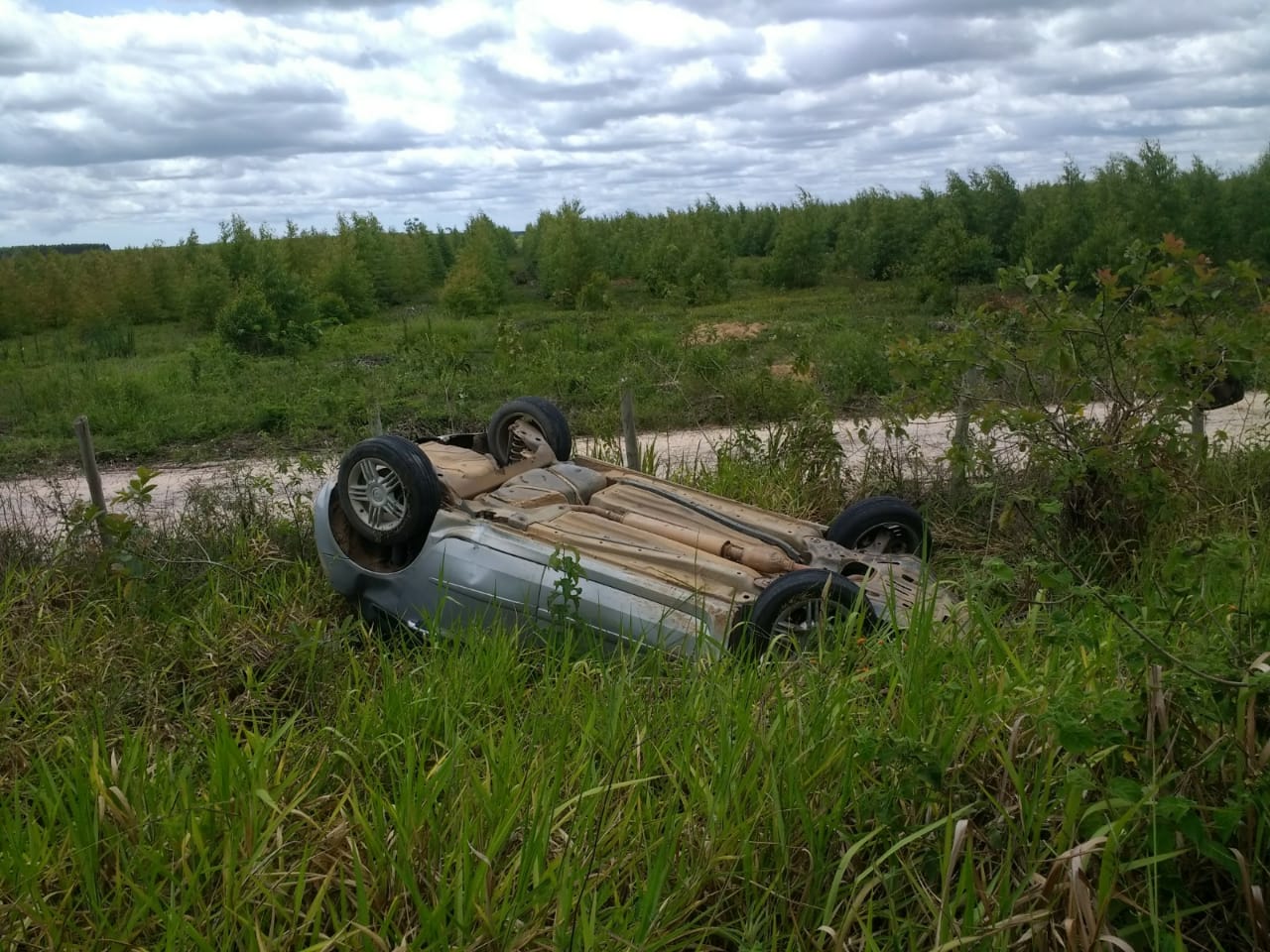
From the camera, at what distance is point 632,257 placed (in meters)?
38.1

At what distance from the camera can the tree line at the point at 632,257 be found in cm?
2478

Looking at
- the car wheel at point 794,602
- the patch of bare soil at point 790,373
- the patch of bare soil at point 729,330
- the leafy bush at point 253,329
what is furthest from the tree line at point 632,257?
the car wheel at point 794,602

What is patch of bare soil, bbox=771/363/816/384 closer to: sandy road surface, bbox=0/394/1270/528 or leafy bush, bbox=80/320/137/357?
sandy road surface, bbox=0/394/1270/528

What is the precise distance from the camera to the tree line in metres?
24.8

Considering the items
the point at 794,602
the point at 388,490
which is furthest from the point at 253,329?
the point at 794,602

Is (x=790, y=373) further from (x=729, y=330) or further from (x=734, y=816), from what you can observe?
(x=734, y=816)

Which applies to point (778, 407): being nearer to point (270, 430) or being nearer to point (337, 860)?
point (270, 430)

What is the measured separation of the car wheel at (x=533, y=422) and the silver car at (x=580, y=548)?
1cm

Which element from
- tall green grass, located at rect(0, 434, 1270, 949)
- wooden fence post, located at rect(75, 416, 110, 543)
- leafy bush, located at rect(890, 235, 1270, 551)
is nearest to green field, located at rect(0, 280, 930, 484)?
leafy bush, located at rect(890, 235, 1270, 551)

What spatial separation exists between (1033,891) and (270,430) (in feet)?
44.6

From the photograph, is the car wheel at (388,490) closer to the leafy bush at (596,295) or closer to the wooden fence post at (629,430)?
the wooden fence post at (629,430)

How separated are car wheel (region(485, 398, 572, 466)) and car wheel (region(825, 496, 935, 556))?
1.80 m

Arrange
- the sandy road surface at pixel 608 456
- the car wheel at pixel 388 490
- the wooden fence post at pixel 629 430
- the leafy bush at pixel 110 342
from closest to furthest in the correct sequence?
the car wheel at pixel 388 490, the wooden fence post at pixel 629 430, the sandy road surface at pixel 608 456, the leafy bush at pixel 110 342

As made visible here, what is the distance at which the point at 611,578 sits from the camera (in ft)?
16.8
